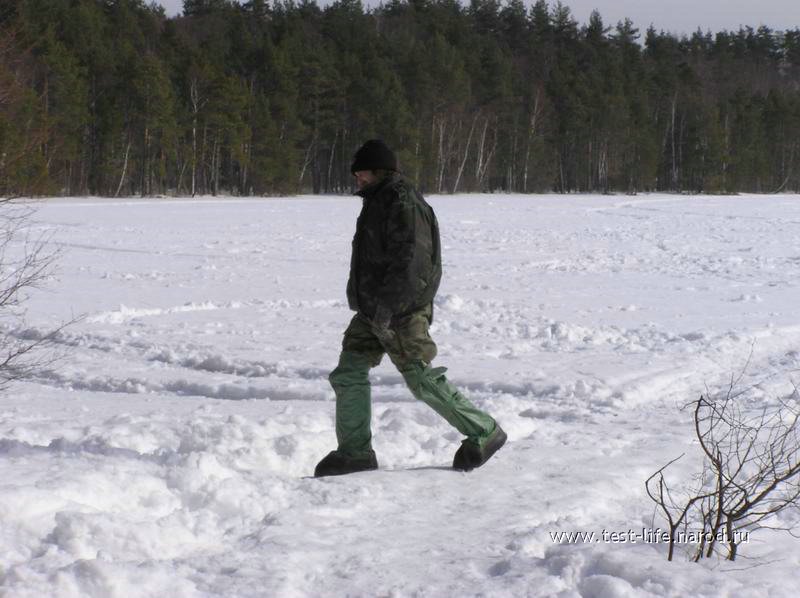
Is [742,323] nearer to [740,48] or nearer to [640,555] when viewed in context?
[640,555]

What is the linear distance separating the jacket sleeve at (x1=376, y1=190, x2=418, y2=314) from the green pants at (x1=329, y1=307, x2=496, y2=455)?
12 centimetres

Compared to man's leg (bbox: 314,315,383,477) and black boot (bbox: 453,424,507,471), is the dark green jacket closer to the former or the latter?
man's leg (bbox: 314,315,383,477)

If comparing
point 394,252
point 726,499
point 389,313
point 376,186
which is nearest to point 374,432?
point 389,313

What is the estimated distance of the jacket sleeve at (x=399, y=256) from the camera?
12.8ft

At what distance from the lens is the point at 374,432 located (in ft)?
16.3

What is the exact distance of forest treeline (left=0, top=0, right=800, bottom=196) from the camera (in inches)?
1810

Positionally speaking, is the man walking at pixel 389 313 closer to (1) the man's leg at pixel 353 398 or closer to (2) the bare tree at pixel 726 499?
(1) the man's leg at pixel 353 398

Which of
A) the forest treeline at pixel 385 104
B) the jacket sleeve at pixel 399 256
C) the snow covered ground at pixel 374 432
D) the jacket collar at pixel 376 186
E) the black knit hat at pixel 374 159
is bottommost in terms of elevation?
the snow covered ground at pixel 374 432

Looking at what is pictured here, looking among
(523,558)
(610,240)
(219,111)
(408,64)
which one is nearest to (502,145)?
(408,64)

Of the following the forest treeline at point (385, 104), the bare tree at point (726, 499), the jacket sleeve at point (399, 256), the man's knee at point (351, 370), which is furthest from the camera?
the forest treeline at point (385, 104)

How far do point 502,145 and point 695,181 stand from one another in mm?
17539

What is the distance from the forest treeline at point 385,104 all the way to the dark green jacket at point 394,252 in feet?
102

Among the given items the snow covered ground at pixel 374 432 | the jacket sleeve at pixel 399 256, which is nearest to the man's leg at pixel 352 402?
the snow covered ground at pixel 374 432

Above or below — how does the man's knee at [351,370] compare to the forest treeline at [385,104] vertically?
below
